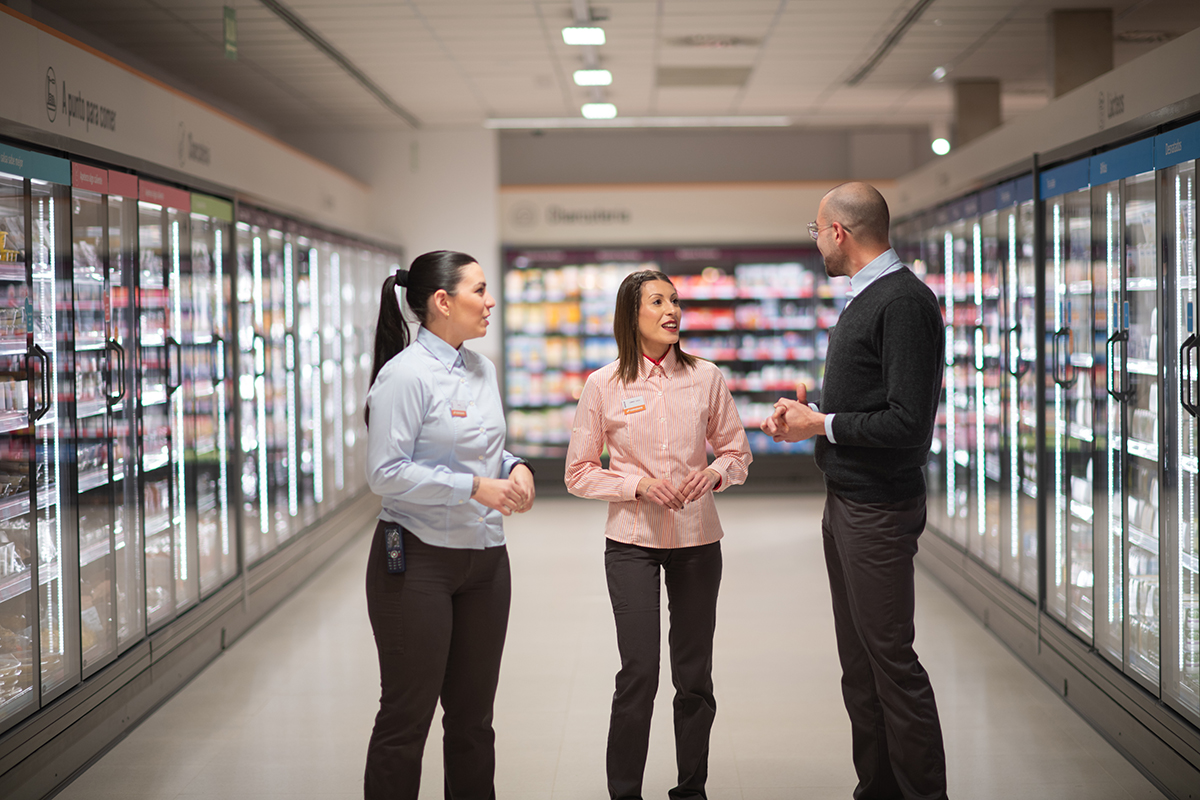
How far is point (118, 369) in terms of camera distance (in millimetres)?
4074

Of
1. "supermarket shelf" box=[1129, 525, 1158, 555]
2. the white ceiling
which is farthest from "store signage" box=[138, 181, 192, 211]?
"supermarket shelf" box=[1129, 525, 1158, 555]

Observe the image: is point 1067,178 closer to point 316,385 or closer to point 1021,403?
point 1021,403

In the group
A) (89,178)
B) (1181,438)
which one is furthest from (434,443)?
(1181,438)

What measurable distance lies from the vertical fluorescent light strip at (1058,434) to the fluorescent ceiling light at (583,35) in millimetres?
2878

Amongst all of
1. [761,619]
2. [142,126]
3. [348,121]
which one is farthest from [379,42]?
[761,619]

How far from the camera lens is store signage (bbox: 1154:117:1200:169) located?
3.27m

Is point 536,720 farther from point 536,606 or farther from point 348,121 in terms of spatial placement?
point 348,121

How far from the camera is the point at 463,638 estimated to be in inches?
108

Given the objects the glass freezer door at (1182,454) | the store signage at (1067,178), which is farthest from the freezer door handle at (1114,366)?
the store signage at (1067,178)

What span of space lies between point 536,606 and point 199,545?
73.4 inches

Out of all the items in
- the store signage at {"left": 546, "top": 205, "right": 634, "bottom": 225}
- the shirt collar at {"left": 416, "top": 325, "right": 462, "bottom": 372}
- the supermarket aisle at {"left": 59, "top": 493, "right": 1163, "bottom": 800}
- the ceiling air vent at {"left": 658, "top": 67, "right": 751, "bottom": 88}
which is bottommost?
the supermarket aisle at {"left": 59, "top": 493, "right": 1163, "bottom": 800}

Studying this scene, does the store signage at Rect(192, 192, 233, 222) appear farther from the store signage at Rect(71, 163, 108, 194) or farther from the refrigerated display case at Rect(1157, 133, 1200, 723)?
the refrigerated display case at Rect(1157, 133, 1200, 723)

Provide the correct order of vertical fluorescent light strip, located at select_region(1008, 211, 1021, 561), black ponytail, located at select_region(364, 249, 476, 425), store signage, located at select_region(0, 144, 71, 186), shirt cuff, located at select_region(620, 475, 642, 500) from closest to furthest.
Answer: black ponytail, located at select_region(364, 249, 476, 425), shirt cuff, located at select_region(620, 475, 642, 500), store signage, located at select_region(0, 144, 71, 186), vertical fluorescent light strip, located at select_region(1008, 211, 1021, 561)

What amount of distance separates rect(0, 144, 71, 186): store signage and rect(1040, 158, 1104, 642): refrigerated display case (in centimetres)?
389
